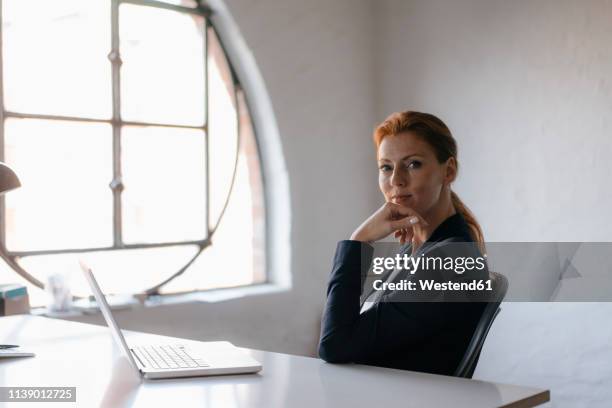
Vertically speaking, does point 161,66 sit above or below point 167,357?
above

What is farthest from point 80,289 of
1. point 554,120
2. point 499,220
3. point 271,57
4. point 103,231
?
point 554,120

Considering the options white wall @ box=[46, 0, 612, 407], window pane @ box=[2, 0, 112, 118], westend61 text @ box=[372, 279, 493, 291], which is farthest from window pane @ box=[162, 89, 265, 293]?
westend61 text @ box=[372, 279, 493, 291]

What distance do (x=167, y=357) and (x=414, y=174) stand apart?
91cm

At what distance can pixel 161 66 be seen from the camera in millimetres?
4043

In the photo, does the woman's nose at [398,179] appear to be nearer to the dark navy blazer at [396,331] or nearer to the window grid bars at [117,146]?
the dark navy blazer at [396,331]

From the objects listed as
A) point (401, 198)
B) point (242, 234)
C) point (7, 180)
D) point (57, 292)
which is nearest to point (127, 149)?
point (57, 292)

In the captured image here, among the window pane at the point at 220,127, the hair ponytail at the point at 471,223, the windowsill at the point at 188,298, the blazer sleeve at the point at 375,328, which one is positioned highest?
the window pane at the point at 220,127

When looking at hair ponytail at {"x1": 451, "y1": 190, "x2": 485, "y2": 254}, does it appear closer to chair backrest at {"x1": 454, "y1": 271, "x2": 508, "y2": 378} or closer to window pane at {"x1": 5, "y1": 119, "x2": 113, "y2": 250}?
chair backrest at {"x1": 454, "y1": 271, "x2": 508, "y2": 378}

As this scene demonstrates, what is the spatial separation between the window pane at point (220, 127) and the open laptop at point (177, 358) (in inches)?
86.4

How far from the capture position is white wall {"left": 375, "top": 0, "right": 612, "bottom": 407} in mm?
3764

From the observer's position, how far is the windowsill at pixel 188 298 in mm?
3527

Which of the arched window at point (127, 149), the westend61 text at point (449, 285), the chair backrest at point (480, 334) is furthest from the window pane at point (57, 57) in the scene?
the chair backrest at point (480, 334)

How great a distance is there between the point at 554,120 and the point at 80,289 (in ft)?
8.16

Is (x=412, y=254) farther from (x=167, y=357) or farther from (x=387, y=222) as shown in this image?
(x=167, y=357)
